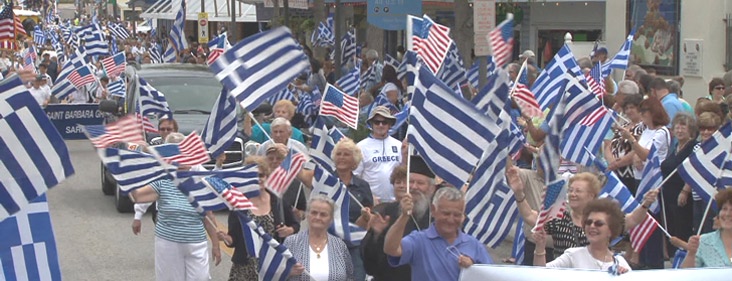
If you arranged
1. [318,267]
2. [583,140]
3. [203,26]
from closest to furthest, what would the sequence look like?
1. [318,267]
2. [583,140]
3. [203,26]

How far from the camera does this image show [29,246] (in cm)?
692

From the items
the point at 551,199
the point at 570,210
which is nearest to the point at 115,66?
the point at 570,210

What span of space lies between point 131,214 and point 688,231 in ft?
23.0

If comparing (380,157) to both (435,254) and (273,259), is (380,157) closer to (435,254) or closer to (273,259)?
(273,259)

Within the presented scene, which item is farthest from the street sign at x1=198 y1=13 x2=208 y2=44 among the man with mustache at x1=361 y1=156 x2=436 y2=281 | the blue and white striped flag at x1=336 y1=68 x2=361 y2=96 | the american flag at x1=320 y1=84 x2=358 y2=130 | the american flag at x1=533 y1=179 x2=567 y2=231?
the american flag at x1=533 y1=179 x2=567 y2=231

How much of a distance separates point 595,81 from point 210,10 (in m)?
39.5

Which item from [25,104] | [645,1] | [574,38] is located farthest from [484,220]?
[574,38]

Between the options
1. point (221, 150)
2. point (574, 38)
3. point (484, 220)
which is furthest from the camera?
point (574, 38)

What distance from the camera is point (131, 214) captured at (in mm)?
16078

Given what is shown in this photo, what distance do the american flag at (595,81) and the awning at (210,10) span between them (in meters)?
31.2

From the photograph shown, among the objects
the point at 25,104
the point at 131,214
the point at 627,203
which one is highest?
the point at 25,104

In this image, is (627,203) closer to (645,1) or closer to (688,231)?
(688,231)

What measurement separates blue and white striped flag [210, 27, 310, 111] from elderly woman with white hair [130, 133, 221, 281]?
165 cm

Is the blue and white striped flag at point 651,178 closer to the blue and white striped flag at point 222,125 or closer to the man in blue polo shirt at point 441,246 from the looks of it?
the blue and white striped flag at point 222,125
